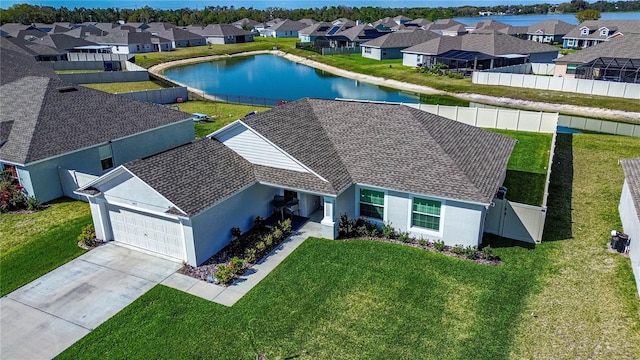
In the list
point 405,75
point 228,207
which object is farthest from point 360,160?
point 405,75

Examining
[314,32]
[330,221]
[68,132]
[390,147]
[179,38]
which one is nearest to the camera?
[330,221]

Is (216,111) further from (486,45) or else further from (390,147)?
(486,45)

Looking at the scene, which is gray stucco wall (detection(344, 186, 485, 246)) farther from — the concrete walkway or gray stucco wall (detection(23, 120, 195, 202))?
gray stucco wall (detection(23, 120, 195, 202))

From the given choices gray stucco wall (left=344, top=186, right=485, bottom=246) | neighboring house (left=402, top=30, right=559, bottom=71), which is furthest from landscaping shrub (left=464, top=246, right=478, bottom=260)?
neighboring house (left=402, top=30, right=559, bottom=71)

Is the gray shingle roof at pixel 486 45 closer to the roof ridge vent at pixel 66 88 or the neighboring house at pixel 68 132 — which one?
the neighboring house at pixel 68 132

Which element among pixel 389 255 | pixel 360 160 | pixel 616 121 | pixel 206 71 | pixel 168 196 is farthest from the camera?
pixel 206 71

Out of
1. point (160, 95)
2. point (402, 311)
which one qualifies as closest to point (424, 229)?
point (402, 311)

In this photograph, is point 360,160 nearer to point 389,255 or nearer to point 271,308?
point 389,255
